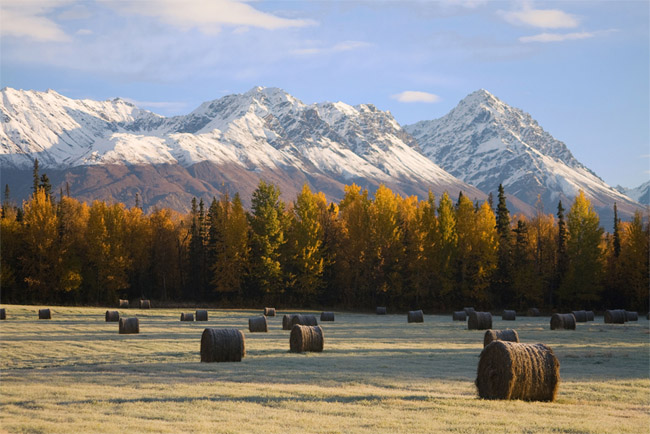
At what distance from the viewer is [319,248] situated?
286 ft

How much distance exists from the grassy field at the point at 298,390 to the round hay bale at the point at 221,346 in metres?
0.55

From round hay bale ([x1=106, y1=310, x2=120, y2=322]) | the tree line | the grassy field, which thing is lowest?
the grassy field

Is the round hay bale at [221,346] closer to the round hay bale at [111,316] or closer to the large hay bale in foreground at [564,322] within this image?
the large hay bale in foreground at [564,322]

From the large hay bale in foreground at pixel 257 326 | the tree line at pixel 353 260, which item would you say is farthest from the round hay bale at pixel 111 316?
the tree line at pixel 353 260

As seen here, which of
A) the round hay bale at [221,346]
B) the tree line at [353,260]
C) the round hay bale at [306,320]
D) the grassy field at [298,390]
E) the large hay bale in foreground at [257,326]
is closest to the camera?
the grassy field at [298,390]

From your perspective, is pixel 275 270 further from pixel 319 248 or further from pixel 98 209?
pixel 98 209

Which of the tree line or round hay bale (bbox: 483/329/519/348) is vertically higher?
the tree line

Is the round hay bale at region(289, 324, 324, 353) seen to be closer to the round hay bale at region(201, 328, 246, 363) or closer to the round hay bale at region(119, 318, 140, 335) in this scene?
the round hay bale at region(201, 328, 246, 363)

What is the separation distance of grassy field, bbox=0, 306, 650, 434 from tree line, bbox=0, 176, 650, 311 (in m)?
48.9

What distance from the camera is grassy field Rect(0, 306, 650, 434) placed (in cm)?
1434

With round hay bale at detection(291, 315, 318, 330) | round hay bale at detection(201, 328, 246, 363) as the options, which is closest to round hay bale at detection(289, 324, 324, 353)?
round hay bale at detection(201, 328, 246, 363)

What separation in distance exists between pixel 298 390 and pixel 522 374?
5788mm

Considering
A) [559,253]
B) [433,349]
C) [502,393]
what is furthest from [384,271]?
[502,393]

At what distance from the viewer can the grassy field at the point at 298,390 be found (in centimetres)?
1434
